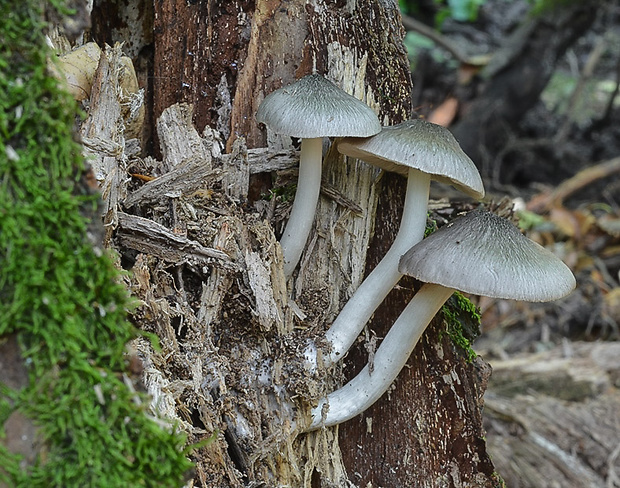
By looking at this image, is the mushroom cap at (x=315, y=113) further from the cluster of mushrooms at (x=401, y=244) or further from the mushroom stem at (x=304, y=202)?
the mushroom stem at (x=304, y=202)

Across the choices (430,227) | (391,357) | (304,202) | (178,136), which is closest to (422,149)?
(304,202)

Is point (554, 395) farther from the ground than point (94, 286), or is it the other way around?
point (94, 286)

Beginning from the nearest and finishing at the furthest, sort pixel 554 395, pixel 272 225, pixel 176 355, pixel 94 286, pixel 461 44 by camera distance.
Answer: pixel 94 286 < pixel 176 355 < pixel 272 225 < pixel 554 395 < pixel 461 44

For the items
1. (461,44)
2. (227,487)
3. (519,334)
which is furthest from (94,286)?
(461,44)

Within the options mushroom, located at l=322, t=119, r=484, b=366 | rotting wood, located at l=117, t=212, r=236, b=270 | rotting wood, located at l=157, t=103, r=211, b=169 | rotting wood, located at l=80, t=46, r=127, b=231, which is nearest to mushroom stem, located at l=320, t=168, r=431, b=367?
mushroom, located at l=322, t=119, r=484, b=366

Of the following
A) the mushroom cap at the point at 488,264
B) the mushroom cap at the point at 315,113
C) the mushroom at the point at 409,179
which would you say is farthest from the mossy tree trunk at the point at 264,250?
the mushroom cap at the point at 488,264

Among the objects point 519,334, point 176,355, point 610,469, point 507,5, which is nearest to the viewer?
point 176,355

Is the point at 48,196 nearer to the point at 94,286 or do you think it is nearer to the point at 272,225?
the point at 94,286
